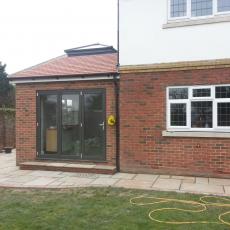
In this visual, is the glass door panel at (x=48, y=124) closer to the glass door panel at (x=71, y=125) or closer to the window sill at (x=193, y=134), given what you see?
the glass door panel at (x=71, y=125)

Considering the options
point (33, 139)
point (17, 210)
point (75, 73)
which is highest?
point (75, 73)

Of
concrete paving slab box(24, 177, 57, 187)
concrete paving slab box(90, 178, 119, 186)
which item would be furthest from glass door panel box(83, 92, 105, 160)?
concrete paving slab box(24, 177, 57, 187)

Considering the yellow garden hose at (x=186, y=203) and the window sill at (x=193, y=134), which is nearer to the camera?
the yellow garden hose at (x=186, y=203)

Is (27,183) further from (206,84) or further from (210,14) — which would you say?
(210,14)

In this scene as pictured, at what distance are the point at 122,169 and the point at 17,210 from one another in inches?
166

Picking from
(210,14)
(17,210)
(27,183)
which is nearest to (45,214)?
(17,210)

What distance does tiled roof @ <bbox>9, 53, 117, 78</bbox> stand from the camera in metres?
10.5

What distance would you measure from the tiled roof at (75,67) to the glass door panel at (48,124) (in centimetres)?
90

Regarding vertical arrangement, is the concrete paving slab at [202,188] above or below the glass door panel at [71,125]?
below

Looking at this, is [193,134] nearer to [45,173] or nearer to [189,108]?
[189,108]

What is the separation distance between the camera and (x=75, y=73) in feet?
34.3

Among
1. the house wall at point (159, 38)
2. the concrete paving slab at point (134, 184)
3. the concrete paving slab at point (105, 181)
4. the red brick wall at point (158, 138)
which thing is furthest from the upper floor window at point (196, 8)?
the concrete paving slab at point (105, 181)

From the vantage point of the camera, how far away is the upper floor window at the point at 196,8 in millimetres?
9070

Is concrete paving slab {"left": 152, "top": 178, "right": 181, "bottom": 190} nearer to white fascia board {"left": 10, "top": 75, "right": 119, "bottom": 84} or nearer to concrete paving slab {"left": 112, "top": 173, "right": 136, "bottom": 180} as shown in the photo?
concrete paving slab {"left": 112, "top": 173, "right": 136, "bottom": 180}
